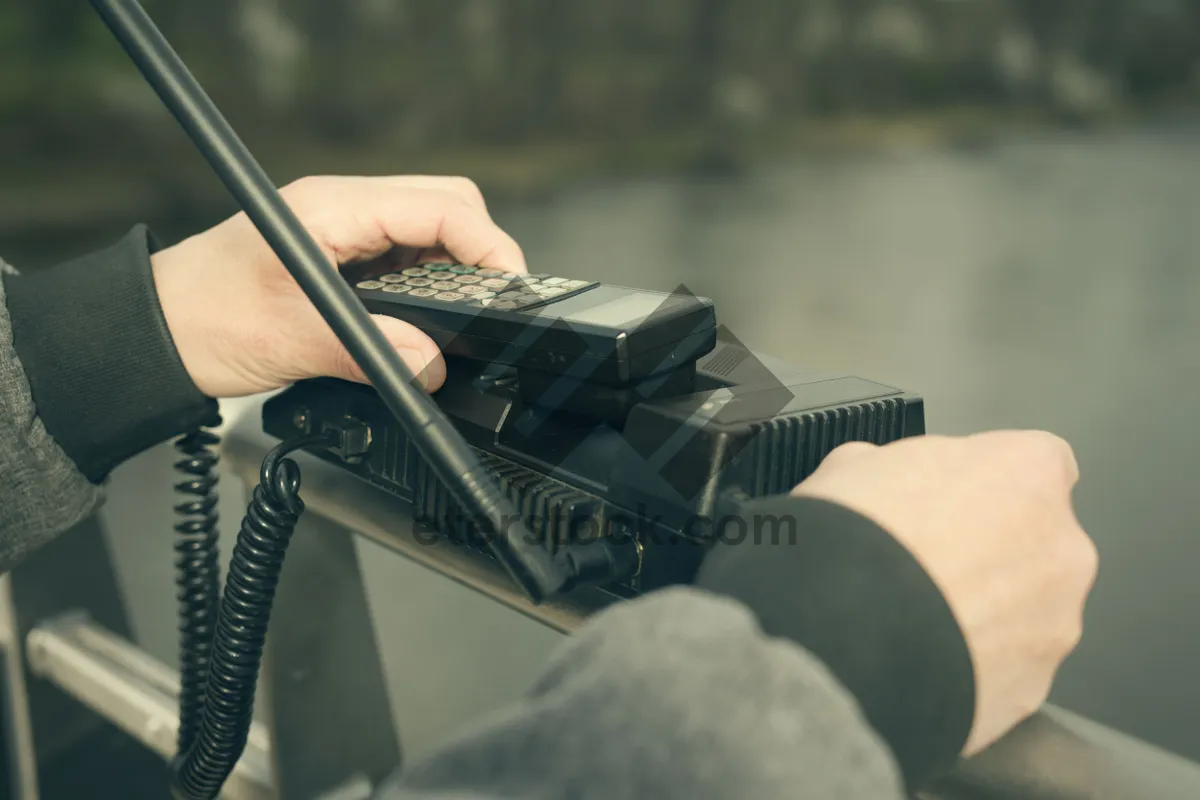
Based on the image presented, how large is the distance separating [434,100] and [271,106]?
336 millimetres

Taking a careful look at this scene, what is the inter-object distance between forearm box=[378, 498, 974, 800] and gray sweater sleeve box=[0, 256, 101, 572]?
0.33 meters

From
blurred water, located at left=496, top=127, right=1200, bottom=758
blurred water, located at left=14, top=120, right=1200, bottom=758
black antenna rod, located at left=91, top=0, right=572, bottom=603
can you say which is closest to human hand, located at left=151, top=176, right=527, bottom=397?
black antenna rod, located at left=91, top=0, right=572, bottom=603

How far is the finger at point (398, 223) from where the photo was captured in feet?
1.63

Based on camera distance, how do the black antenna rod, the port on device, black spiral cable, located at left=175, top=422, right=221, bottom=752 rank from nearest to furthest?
the black antenna rod → the port on device → black spiral cable, located at left=175, top=422, right=221, bottom=752

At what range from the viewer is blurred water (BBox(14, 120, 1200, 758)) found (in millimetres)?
723

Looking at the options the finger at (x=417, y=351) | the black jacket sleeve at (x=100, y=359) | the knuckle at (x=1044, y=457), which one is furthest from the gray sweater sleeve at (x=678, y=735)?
the black jacket sleeve at (x=100, y=359)

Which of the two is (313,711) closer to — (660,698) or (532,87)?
(660,698)

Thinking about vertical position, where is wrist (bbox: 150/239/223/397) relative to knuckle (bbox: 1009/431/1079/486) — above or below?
below

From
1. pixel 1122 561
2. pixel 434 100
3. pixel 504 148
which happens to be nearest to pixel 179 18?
pixel 434 100

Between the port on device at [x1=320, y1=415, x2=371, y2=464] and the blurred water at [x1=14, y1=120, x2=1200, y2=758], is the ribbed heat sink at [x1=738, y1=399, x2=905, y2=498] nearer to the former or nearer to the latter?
the port on device at [x1=320, y1=415, x2=371, y2=464]

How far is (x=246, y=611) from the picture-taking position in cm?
45

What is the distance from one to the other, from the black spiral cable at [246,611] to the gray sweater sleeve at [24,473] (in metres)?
0.09

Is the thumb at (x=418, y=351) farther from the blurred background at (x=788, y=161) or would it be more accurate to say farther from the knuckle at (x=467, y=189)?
the blurred background at (x=788, y=161)

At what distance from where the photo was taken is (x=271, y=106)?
1.96 m
